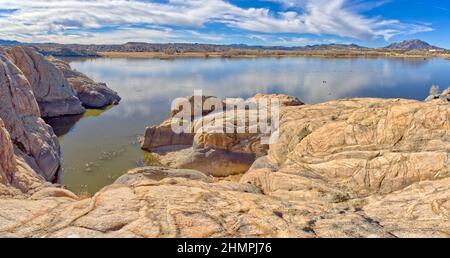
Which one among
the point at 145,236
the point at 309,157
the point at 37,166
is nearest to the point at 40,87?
the point at 37,166

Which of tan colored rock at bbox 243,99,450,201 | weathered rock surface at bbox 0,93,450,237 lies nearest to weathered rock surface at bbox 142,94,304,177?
weathered rock surface at bbox 0,93,450,237

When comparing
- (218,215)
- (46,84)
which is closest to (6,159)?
(218,215)

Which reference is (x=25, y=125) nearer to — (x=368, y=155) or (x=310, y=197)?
(x=310, y=197)

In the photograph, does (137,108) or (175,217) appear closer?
(175,217)

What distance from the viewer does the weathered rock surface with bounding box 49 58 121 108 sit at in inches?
2160

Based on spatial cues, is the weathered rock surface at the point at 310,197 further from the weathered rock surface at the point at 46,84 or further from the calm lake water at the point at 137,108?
the weathered rock surface at the point at 46,84

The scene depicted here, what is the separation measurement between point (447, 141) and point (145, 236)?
11.5 metres

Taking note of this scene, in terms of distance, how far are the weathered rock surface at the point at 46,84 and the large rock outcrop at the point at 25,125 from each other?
803 inches

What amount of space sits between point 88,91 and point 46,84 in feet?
32.4

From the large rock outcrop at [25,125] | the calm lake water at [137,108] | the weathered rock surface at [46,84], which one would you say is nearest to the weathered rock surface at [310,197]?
the large rock outcrop at [25,125]

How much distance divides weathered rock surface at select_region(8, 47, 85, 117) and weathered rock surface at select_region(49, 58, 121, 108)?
4.30 m

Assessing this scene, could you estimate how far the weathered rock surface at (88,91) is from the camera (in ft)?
180

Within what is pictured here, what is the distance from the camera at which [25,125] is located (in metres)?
21.9
